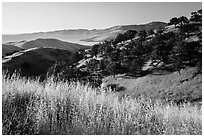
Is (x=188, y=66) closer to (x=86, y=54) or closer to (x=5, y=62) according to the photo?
(x=86, y=54)

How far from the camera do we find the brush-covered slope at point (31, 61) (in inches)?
1305

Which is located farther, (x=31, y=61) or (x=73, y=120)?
(x=31, y=61)

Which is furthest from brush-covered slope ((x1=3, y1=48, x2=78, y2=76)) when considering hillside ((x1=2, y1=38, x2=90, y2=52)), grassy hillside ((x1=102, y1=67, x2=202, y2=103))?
hillside ((x1=2, y1=38, x2=90, y2=52))

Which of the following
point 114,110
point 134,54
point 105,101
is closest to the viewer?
point 114,110

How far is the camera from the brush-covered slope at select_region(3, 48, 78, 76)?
1305 inches

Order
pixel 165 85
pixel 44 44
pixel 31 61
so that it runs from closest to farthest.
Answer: pixel 165 85
pixel 31 61
pixel 44 44

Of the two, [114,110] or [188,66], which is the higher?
[114,110]

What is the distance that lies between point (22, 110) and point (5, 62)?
103 feet

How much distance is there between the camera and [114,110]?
468 cm

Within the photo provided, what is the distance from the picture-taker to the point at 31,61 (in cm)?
3828

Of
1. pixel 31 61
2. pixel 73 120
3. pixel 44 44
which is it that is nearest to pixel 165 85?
pixel 73 120

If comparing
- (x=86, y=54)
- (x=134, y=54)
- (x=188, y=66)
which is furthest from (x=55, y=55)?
(x=188, y=66)

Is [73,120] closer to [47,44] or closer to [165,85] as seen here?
[165,85]

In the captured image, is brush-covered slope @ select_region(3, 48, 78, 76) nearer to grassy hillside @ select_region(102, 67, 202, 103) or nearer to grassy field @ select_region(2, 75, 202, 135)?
grassy hillside @ select_region(102, 67, 202, 103)
